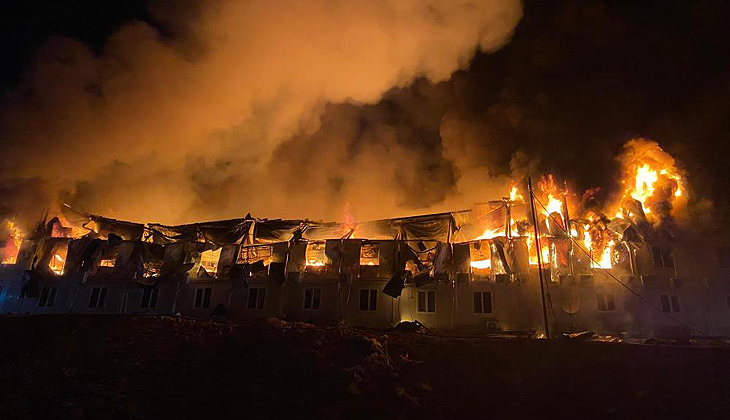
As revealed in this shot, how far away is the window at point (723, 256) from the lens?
2866cm

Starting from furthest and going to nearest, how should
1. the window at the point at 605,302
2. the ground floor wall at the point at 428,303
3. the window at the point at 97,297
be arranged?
the window at the point at 97,297
the window at the point at 605,302
the ground floor wall at the point at 428,303

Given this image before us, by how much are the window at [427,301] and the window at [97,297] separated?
967 inches

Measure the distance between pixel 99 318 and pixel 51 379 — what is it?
5948 mm

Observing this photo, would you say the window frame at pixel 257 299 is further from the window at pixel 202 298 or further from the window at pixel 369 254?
the window at pixel 369 254

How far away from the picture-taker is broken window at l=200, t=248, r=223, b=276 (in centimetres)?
3437

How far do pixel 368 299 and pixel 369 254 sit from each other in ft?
11.2

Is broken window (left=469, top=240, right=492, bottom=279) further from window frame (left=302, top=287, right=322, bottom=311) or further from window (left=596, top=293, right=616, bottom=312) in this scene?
window frame (left=302, top=287, right=322, bottom=311)

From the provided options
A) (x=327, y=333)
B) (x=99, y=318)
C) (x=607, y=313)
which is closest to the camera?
(x=327, y=333)

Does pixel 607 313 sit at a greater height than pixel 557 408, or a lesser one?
greater

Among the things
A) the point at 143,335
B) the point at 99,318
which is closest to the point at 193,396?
the point at 143,335

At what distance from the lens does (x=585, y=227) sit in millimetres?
29906

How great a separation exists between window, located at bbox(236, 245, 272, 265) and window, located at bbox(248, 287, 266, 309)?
2514 mm

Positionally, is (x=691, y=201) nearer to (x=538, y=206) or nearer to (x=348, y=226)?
(x=538, y=206)

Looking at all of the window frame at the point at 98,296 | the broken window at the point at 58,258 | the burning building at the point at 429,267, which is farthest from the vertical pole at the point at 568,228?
the broken window at the point at 58,258
